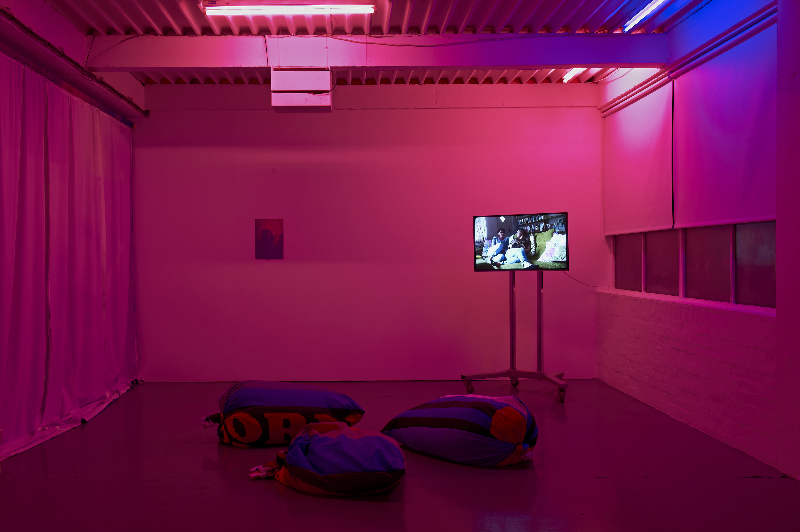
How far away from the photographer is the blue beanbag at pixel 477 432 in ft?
10.9

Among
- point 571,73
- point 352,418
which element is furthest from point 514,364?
point 571,73

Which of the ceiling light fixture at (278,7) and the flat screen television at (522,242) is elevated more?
the ceiling light fixture at (278,7)

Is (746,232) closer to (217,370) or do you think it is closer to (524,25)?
(524,25)

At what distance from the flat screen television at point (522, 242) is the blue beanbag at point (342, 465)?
8.45ft

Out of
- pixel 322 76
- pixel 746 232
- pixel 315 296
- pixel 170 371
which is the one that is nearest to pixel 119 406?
pixel 170 371

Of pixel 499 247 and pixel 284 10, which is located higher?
pixel 284 10

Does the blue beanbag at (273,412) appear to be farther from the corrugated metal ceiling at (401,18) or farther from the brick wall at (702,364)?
the corrugated metal ceiling at (401,18)

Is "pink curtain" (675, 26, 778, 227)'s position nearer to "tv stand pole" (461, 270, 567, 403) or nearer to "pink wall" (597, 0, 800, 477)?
"pink wall" (597, 0, 800, 477)

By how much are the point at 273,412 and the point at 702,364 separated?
11.1 ft

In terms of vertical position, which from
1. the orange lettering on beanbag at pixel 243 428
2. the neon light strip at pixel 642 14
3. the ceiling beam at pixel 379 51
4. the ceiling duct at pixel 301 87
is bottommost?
the orange lettering on beanbag at pixel 243 428

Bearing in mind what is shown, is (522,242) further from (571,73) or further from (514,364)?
(571,73)

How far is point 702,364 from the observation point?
13.3ft

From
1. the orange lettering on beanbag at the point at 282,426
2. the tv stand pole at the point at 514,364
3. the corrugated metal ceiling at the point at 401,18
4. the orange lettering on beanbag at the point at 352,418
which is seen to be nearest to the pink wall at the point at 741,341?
the corrugated metal ceiling at the point at 401,18

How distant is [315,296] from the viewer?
599cm
